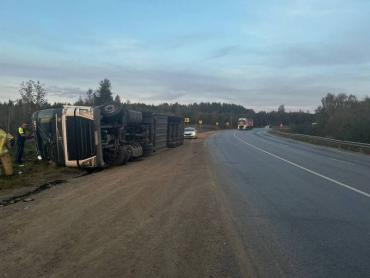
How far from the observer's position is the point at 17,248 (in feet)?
22.8

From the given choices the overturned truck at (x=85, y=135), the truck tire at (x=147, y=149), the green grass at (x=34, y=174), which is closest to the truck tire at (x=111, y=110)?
the overturned truck at (x=85, y=135)

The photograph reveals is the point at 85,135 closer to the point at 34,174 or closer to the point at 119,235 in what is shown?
the point at 34,174

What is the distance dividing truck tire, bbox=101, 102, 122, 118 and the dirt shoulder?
8.64 meters

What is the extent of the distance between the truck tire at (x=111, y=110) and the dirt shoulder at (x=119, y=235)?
8.64 meters

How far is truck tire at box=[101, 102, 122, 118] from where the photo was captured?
21094mm

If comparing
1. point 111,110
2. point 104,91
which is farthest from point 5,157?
point 104,91

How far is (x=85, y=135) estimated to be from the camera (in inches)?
742

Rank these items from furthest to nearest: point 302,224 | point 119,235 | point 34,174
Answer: point 34,174, point 302,224, point 119,235

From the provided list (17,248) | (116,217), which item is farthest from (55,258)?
(116,217)

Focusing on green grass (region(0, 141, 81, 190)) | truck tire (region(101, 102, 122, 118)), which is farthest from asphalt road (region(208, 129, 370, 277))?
truck tire (region(101, 102, 122, 118))

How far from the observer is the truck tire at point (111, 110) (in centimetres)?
2109

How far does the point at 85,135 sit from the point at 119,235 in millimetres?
11711

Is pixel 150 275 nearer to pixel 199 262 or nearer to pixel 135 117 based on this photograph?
pixel 199 262

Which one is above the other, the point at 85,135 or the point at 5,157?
the point at 85,135
